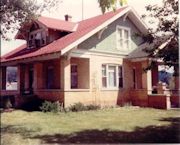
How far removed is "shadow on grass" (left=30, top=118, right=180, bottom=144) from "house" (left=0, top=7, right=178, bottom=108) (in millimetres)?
7805

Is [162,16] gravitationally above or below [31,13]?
below

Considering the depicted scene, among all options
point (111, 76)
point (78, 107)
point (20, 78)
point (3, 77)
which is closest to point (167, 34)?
point (78, 107)

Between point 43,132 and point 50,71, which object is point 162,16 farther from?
point 50,71

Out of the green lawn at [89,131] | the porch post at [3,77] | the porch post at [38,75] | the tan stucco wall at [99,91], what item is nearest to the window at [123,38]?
the tan stucco wall at [99,91]

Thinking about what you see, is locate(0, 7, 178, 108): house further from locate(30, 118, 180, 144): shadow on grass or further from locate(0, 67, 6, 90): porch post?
locate(30, 118, 180, 144): shadow on grass

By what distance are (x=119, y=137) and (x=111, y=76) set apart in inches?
465

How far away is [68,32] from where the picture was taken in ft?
71.0

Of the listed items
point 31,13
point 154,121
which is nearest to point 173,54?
point 154,121

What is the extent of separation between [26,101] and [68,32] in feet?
18.9

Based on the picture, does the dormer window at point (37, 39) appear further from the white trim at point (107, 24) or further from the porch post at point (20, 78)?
the white trim at point (107, 24)

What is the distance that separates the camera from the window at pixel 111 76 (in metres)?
20.5

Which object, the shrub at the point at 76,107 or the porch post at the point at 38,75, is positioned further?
the porch post at the point at 38,75

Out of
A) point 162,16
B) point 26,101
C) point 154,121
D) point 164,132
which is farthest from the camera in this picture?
point 26,101

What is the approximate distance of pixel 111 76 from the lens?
21.0 m
